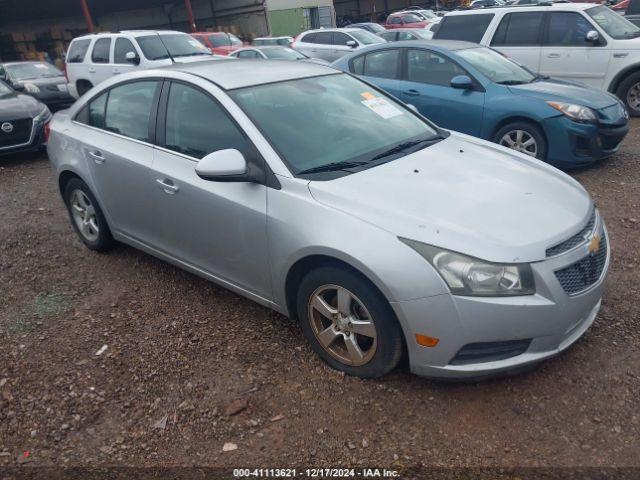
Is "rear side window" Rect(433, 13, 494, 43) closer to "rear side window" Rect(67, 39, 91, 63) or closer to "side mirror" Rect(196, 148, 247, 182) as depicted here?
"side mirror" Rect(196, 148, 247, 182)

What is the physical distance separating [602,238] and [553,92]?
3737 mm

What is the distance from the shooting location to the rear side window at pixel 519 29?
8.40 meters

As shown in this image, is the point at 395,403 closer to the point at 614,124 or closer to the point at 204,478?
the point at 204,478

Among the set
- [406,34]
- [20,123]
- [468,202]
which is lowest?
[406,34]

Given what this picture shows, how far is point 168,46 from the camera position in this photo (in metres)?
11.7

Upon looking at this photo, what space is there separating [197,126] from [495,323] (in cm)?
218

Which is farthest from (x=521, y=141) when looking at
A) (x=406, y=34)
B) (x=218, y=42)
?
(x=218, y=42)

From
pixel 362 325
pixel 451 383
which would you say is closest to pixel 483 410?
pixel 451 383

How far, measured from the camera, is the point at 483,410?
104 inches

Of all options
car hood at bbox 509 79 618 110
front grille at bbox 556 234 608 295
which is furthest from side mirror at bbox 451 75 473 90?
front grille at bbox 556 234 608 295

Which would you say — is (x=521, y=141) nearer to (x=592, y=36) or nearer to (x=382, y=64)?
(x=382, y=64)

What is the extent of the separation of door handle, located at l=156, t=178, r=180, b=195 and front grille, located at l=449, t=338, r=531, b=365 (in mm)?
2018

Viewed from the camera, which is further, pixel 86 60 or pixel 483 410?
pixel 86 60

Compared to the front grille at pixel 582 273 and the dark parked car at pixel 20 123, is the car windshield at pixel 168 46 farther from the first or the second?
the front grille at pixel 582 273
